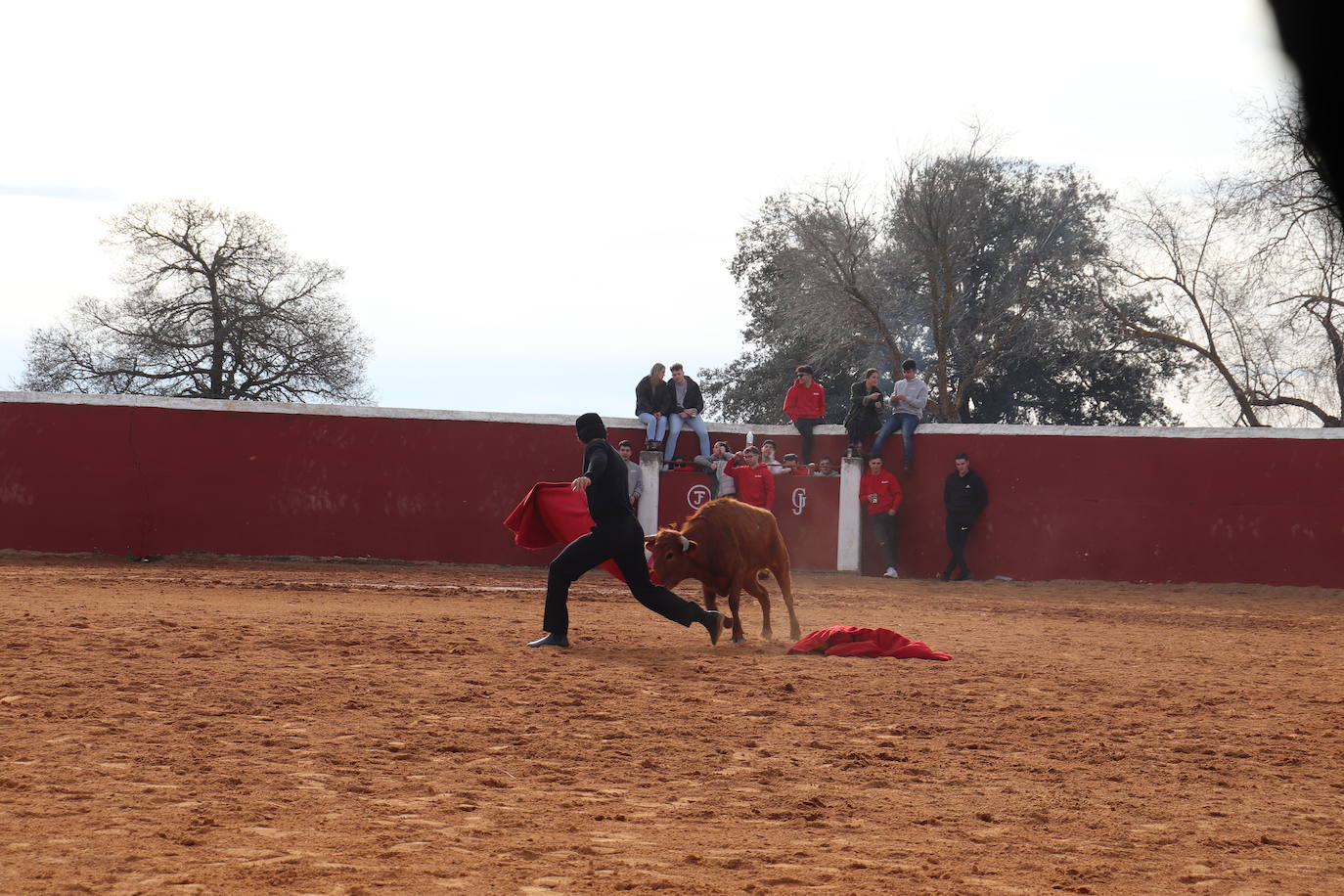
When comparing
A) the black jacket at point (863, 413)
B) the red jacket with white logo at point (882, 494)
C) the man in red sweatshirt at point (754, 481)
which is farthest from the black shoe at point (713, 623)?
the black jacket at point (863, 413)

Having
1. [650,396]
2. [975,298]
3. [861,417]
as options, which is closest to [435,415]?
[650,396]

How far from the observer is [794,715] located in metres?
6.80

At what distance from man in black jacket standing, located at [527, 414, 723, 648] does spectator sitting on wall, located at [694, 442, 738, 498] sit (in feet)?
26.8

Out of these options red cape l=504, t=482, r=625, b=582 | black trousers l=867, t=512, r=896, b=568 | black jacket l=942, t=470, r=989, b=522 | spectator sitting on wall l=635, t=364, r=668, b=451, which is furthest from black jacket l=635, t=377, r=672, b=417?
red cape l=504, t=482, r=625, b=582

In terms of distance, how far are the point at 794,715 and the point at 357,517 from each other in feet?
41.0

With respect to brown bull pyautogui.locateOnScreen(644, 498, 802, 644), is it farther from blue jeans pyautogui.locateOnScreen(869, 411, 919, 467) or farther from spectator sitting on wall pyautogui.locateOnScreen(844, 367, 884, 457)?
blue jeans pyautogui.locateOnScreen(869, 411, 919, 467)

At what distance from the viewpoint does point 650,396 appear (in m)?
18.1

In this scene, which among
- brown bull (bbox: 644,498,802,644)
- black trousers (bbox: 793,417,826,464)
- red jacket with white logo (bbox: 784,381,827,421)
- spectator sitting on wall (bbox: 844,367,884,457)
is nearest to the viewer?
brown bull (bbox: 644,498,802,644)

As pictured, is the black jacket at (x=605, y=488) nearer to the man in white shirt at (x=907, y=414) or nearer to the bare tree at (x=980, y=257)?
the man in white shirt at (x=907, y=414)

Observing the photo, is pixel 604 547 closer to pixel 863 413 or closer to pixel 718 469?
pixel 718 469

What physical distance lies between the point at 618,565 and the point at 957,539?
9237mm

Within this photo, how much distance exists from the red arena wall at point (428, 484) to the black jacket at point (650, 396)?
0.50 m

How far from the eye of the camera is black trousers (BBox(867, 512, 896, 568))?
17.6 m

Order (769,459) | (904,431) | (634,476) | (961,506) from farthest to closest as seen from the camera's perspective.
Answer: (904,431) < (634,476) < (769,459) < (961,506)
